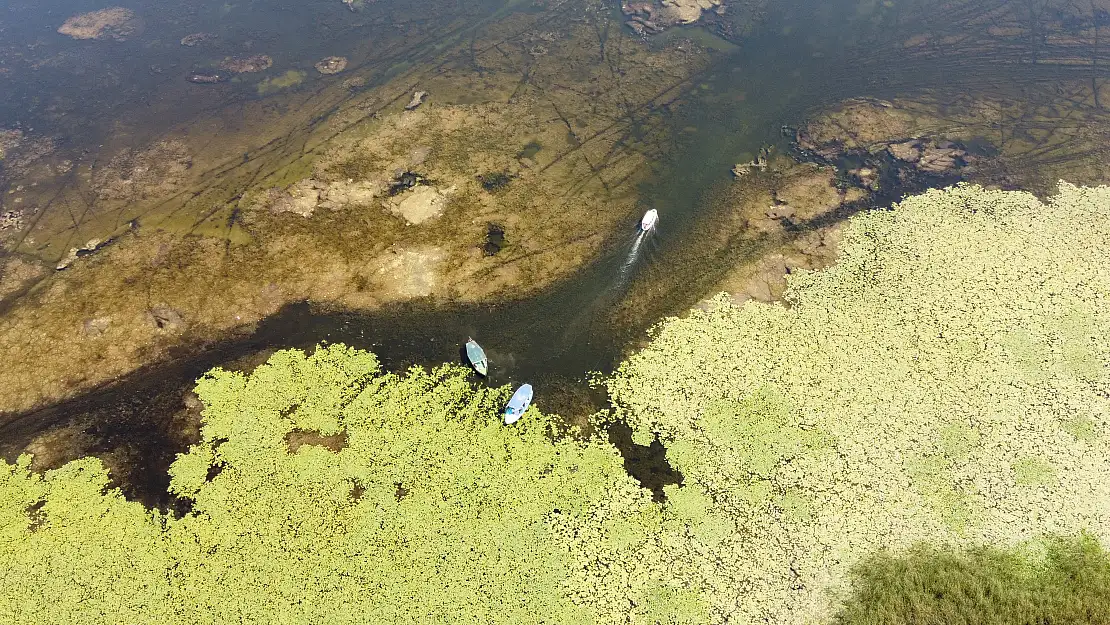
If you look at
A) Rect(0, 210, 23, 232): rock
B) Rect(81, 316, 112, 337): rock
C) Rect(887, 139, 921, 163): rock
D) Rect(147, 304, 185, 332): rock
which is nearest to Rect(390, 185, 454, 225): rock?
Rect(147, 304, 185, 332): rock

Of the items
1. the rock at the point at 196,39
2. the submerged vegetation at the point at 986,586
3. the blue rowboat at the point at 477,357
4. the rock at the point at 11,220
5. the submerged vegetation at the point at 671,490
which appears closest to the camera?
the submerged vegetation at the point at 986,586

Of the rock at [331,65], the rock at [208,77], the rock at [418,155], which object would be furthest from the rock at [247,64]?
the rock at [418,155]

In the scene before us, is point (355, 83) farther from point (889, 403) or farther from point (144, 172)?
point (889, 403)

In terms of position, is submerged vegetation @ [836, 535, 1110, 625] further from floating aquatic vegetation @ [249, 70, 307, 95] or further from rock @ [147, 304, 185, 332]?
floating aquatic vegetation @ [249, 70, 307, 95]

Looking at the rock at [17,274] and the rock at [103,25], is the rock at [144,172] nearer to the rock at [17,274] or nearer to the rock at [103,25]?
the rock at [17,274]

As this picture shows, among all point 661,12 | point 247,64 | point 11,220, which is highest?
point 661,12

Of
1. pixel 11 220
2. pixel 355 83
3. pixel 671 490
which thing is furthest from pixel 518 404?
pixel 11 220
